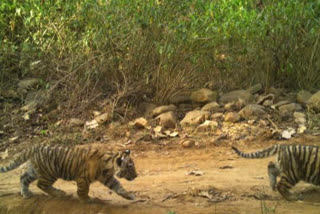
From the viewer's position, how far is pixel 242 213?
5.30 meters

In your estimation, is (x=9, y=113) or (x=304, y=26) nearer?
(x=304, y=26)

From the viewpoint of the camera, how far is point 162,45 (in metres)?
9.94

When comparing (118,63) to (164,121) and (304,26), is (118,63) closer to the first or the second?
(164,121)

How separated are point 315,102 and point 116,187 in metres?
5.98

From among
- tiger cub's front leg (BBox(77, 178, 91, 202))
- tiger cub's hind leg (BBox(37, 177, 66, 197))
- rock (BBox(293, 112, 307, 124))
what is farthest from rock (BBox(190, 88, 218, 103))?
tiger cub's front leg (BBox(77, 178, 91, 202))

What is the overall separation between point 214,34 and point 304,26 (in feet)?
7.68

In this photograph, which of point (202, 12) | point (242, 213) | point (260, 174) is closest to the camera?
point (242, 213)

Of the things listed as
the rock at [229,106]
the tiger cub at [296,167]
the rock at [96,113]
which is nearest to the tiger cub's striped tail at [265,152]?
the tiger cub at [296,167]

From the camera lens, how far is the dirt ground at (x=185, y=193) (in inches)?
221

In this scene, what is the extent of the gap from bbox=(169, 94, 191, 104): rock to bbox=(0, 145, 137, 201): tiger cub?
489cm

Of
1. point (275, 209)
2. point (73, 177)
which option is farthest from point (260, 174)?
point (73, 177)

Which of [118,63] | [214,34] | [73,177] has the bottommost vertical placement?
[73,177]

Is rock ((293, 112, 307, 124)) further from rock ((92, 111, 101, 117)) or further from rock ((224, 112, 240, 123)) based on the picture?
rock ((92, 111, 101, 117))

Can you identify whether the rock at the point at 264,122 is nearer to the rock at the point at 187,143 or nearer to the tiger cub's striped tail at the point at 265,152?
the rock at the point at 187,143
